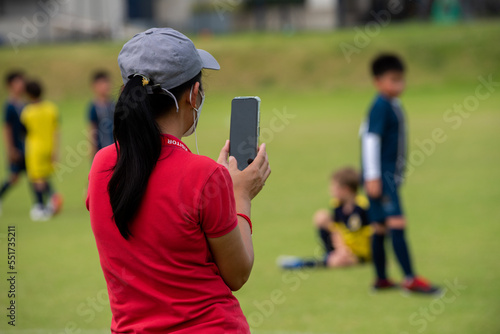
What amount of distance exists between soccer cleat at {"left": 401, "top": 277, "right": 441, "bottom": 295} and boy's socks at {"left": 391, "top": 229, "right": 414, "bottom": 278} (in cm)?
5

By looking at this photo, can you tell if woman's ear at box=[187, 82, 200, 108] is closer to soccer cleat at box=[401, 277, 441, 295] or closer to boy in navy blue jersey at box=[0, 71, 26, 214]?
soccer cleat at box=[401, 277, 441, 295]

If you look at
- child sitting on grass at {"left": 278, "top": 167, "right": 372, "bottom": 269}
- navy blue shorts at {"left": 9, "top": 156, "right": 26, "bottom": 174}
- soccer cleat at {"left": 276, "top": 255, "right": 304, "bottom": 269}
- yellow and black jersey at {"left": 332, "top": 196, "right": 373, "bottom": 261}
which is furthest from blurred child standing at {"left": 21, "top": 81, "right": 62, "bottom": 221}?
yellow and black jersey at {"left": 332, "top": 196, "right": 373, "bottom": 261}

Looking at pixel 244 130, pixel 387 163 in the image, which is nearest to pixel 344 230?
pixel 387 163

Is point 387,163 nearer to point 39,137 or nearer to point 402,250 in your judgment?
point 402,250

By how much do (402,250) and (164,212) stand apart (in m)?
4.18

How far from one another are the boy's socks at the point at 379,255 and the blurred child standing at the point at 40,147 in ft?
18.3

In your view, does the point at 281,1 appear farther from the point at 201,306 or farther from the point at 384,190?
the point at 201,306

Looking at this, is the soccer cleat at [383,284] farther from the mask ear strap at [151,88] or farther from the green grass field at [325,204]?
the mask ear strap at [151,88]

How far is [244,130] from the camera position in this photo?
230 centimetres

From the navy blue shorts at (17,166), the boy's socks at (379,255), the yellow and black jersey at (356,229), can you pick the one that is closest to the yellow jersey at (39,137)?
the navy blue shorts at (17,166)

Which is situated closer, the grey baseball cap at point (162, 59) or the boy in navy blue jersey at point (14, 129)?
the grey baseball cap at point (162, 59)

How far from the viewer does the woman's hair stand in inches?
76.9

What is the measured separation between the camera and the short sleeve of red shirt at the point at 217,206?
6.30ft

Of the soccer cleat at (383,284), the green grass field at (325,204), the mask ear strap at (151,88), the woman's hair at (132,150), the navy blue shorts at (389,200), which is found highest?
the mask ear strap at (151,88)
